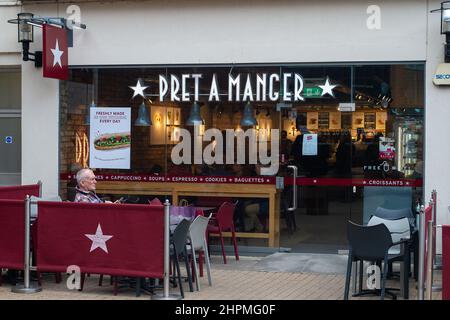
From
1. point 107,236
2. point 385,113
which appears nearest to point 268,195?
point 385,113

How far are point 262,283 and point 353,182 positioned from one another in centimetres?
284

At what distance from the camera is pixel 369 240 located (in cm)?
845

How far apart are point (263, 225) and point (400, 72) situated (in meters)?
3.38

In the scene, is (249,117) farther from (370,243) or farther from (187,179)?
(370,243)

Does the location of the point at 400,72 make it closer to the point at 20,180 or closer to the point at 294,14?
the point at 294,14

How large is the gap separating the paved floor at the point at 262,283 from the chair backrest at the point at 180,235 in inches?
25.1

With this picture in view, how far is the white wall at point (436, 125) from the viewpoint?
1140 centimetres

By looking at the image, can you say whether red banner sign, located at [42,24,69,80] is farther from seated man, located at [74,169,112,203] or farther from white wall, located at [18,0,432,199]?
seated man, located at [74,169,112,203]

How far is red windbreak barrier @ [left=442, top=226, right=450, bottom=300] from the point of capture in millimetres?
7586

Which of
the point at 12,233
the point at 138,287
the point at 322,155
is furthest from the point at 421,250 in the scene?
the point at 12,233

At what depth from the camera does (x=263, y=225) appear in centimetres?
1240

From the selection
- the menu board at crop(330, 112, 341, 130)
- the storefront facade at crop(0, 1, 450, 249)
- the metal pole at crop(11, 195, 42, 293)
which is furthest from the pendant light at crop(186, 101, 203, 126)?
the metal pole at crop(11, 195, 42, 293)

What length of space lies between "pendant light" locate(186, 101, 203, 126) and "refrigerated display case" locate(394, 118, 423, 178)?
328 cm

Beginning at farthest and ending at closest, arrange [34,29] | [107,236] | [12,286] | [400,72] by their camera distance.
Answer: [34,29] → [400,72] → [12,286] → [107,236]
